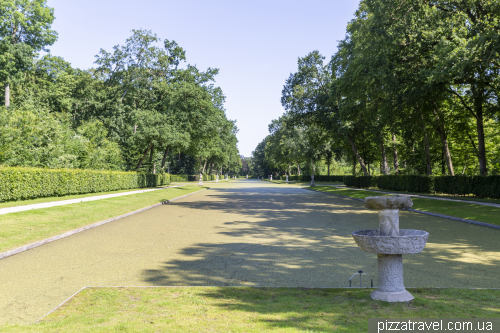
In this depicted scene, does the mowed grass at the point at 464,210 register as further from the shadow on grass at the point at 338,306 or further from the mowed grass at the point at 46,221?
the mowed grass at the point at 46,221

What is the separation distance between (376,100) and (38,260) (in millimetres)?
23162

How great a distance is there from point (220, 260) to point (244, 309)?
10.0ft

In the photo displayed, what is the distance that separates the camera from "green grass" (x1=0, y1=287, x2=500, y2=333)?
3844 mm

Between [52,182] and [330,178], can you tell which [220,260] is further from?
[330,178]

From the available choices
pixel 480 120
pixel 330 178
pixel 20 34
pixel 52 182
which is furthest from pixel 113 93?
pixel 330 178

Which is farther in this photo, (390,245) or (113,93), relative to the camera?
(113,93)

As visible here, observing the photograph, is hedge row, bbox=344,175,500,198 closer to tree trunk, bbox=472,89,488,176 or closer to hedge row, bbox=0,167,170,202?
tree trunk, bbox=472,89,488,176

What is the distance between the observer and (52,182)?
67.7ft

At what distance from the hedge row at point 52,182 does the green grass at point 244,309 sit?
1527cm

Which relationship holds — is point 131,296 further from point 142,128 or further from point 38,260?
point 142,128

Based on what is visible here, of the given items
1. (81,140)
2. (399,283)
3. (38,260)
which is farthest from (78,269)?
(81,140)

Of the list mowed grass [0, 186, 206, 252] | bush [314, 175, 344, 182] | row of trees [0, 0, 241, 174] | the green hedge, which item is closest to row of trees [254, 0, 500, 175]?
the green hedge

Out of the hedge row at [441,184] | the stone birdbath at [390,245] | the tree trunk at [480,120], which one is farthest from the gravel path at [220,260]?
the tree trunk at [480,120]

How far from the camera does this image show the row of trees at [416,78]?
1631 cm
